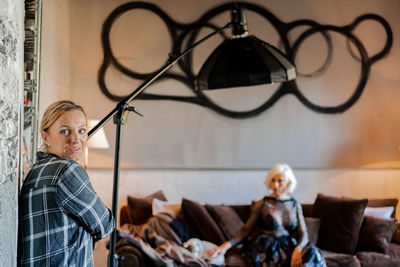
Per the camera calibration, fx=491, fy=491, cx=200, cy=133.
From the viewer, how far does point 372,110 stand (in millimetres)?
5602

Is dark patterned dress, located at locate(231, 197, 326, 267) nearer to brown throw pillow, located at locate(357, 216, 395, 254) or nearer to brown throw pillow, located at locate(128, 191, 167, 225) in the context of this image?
brown throw pillow, located at locate(357, 216, 395, 254)

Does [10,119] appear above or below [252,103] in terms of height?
above

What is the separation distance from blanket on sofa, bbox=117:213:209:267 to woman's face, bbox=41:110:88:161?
2312 mm

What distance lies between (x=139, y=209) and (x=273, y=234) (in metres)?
1.28

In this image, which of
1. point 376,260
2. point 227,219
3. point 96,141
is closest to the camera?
point 376,260

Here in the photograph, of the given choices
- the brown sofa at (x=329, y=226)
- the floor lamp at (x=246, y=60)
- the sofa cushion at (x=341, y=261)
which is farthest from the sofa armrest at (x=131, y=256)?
the floor lamp at (x=246, y=60)

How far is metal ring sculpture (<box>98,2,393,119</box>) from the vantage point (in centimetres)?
510

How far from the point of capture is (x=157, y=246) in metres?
3.97

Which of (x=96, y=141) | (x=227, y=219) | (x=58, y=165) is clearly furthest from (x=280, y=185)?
(x=58, y=165)

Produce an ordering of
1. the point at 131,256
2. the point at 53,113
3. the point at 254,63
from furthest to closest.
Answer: the point at 131,256
the point at 254,63
the point at 53,113

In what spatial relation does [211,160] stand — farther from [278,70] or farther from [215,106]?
[278,70]

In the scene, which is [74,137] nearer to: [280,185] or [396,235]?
[280,185]

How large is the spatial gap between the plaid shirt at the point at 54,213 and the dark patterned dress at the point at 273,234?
2734mm

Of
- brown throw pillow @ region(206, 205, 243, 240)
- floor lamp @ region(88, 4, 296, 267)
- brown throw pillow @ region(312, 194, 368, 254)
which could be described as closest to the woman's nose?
floor lamp @ region(88, 4, 296, 267)
